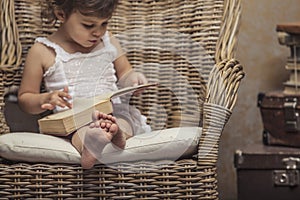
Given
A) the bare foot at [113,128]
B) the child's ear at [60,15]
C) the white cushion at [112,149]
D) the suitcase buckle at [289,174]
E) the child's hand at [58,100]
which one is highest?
the child's ear at [60,15]

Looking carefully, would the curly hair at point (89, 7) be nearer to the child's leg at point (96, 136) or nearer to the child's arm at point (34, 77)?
the child's arm at point (34, 77)

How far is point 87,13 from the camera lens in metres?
2.28

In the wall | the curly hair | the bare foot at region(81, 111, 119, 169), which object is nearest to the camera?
the bare foot at region(81, 111, 119, 169)

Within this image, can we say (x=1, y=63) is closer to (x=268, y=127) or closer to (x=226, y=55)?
(x=226, y=55)

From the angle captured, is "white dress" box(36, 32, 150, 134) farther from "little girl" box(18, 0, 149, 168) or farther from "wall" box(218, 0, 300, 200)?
"wall" box(218, 0, 300, 200)

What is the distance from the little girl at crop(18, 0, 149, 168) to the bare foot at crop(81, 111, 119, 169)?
0.70 feet

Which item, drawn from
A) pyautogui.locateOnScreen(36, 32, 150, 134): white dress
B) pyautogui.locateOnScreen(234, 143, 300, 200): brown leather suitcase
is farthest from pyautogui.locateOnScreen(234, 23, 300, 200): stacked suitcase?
pyautogui.locateOnScreen(36, 32, 150, 134): white dress

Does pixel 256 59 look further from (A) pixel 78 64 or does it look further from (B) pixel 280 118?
(A) pixel 78 64

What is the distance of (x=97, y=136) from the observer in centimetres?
196

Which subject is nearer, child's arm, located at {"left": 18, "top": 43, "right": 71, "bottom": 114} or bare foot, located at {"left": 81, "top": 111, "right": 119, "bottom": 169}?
bare foot, located at {"left": 81, "top": 111, "right": 119, "bottom": 169}

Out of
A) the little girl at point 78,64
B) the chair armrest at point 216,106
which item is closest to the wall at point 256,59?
the little girl at point 78,64

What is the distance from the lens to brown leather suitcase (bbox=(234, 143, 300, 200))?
2.45 m

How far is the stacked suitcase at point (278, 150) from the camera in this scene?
96.7 inches

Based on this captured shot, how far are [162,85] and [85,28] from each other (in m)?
0.42
